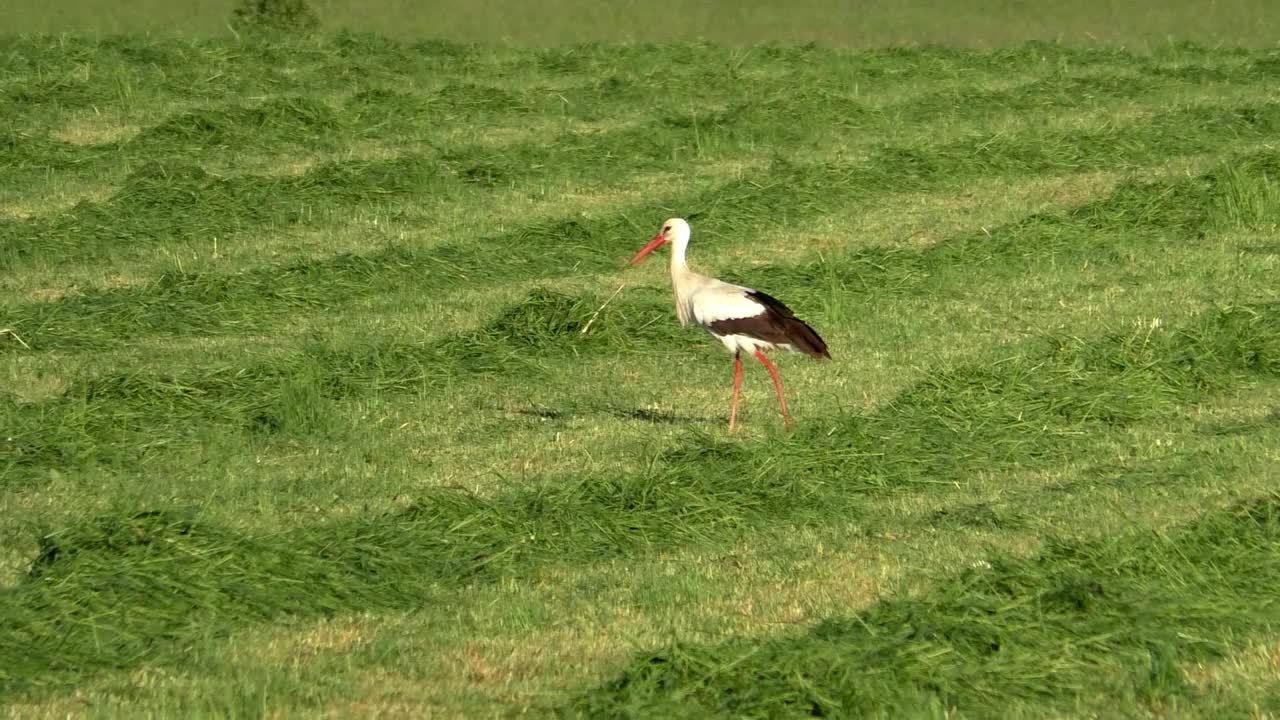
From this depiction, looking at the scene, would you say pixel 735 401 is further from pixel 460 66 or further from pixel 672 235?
pixel 460 66

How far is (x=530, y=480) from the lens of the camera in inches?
351

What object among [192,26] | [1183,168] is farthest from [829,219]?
[192,26]

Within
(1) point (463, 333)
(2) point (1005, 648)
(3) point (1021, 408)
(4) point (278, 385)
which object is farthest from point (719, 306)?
(2) point (1005, 648)

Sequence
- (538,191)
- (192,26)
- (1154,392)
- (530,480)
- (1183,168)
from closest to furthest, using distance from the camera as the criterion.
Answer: (530,480)
(1154,392)
(538,191)
(1183,168)
(192,26)

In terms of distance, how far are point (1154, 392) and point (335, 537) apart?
500 cm

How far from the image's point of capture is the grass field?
6371mm

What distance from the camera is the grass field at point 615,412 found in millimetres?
6371

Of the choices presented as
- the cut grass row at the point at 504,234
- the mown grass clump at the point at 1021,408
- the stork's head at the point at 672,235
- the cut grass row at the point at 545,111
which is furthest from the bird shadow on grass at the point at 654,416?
the cut grass row at the point at 545,111

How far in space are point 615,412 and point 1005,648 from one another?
14.6 feet

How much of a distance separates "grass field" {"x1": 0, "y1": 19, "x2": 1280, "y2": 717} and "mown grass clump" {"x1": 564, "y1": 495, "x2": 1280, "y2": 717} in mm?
17

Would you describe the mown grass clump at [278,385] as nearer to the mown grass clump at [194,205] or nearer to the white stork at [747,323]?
the white stork at [747,323]


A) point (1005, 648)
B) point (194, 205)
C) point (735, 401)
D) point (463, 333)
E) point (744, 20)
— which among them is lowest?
point (744, 20)

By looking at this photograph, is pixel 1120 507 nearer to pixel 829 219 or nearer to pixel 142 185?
pixel 829 219

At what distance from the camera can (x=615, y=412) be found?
10445mm
